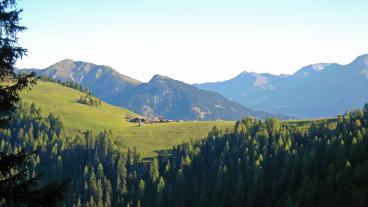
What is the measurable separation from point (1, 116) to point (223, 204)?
148 metres

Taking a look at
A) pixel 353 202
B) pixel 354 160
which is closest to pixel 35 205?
pixel 353 202

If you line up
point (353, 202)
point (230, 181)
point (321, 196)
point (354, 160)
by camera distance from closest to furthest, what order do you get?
point (353, 202) < point (321, 196) < point (354, 160) < point (230, 181)

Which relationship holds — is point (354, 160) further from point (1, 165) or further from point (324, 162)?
point (1, 165)

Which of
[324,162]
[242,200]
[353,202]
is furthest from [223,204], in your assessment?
[353,202]

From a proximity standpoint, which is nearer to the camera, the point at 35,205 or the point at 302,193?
the point at 35,205

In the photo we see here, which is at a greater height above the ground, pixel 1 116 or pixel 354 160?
pixel 1 116

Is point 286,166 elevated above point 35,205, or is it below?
below

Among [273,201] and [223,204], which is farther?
[223,204]

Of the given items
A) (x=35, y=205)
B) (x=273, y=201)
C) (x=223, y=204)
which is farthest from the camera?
(x=223, y=204)

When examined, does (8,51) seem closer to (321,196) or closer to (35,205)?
(35,205)

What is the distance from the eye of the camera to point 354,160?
464 ft

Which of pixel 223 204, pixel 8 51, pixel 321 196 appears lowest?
pixel 223 204

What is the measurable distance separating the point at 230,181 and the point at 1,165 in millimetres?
176473

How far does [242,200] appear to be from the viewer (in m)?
160
